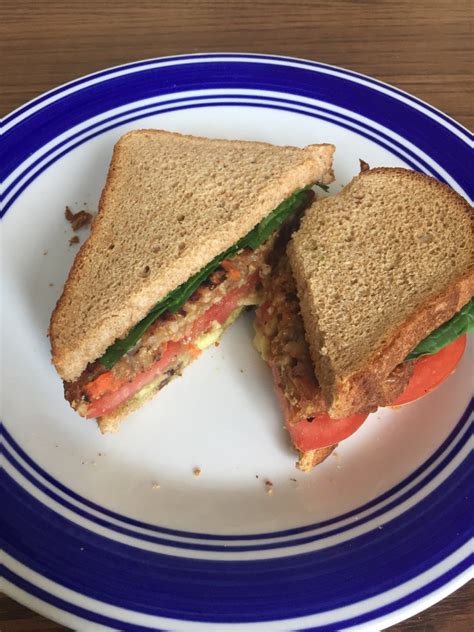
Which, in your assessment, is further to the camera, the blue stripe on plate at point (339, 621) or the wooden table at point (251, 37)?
the wooden table at point (251, 37)

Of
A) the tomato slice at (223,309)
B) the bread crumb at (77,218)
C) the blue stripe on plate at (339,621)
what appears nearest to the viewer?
the blue stripe on plate at (339,621)

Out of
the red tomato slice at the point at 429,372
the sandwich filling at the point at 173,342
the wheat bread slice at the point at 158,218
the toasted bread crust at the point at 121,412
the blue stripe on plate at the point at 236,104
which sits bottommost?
the red tomato slice at the point at 429,372

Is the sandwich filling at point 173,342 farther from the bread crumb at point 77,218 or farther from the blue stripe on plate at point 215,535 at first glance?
the bread crumb at point 77,218

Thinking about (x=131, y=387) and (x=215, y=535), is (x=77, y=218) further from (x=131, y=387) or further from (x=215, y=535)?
(x=215, y=535)

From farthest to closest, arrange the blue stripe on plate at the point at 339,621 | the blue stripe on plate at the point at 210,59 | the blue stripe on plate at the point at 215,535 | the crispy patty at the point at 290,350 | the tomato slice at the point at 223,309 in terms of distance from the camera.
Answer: the blue stripe on plate at the point at 210,59 < the tomato slice at the point at 223,309 < the crispy patty at the point at 290,350 < the blue stripe on plate at the point at 215,535 < the blue stripe on plate at the point at 339,621

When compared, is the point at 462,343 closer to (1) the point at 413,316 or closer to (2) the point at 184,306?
(1) the point at 413,316

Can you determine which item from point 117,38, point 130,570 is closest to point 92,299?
point 130,570

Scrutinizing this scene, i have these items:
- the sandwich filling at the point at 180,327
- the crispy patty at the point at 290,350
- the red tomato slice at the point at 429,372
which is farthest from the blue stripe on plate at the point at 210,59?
the red tomato slice at the point at 429,372
